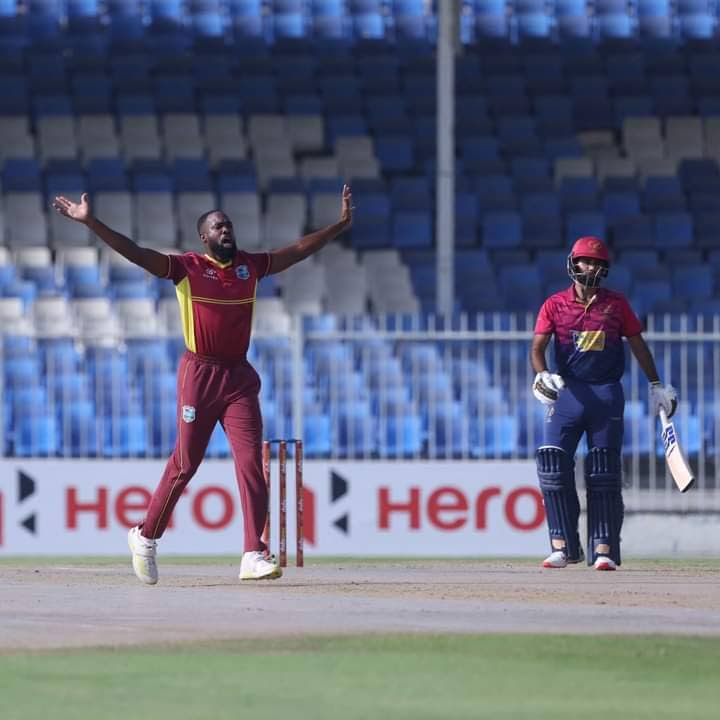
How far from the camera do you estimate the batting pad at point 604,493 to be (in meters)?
11.9

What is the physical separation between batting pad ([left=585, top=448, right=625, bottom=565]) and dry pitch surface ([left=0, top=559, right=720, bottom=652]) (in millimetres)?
274

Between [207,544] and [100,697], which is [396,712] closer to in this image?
[100,697]

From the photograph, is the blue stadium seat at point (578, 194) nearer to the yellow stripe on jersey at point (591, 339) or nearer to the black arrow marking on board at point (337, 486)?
the black arrow marking on board at point (337, 486)

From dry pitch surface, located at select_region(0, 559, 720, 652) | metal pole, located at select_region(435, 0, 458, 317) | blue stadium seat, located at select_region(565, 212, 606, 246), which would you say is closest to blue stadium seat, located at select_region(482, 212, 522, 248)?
blue stadium seat, located at select_region(565, 212, 606, 246)

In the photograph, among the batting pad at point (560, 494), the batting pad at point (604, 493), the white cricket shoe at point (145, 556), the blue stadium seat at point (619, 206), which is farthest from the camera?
the blue stadium seat at point (619, 206)

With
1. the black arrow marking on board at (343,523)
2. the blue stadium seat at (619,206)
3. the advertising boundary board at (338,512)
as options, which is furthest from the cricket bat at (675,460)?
the blue stadium seat at (619,206)

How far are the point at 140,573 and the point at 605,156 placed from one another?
49.7 ft

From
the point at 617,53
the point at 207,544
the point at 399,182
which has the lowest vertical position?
the point at 207,544

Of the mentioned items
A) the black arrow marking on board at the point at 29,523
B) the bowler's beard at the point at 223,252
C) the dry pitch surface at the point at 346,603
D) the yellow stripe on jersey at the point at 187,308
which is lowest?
the dry pitch surface at the point at 346,603

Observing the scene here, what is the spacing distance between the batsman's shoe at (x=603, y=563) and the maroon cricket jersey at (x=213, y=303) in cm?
268

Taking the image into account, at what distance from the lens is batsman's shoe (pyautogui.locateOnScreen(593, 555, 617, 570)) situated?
11.9 metres

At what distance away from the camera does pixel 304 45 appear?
26.1 m

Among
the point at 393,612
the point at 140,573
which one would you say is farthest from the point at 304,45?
the point at 393,612

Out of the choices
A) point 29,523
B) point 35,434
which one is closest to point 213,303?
point 29,523
